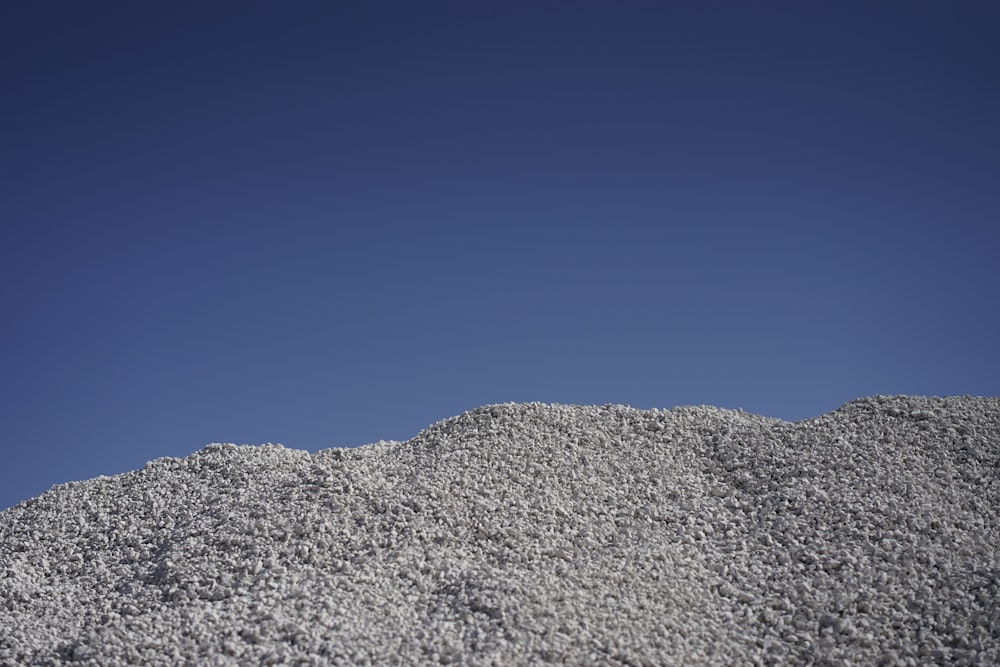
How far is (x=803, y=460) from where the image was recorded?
26.8 feet

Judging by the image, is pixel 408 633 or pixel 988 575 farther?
pixel 988 575

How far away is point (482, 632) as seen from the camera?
5.70m

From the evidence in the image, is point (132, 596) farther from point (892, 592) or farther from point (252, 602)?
point (892, 592)

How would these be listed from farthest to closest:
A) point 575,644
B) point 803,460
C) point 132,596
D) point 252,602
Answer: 1. point 803,460
2. point 132,596
3. point 252,602
4. point 575,644

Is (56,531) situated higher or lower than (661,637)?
higher

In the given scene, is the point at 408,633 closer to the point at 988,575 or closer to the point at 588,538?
the point at 588,538

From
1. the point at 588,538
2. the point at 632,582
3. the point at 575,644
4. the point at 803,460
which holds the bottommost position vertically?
the point at 575,644

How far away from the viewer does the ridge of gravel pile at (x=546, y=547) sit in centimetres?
579

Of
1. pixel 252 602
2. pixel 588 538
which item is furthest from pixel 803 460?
pixel 252 602

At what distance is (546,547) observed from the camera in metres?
6.73

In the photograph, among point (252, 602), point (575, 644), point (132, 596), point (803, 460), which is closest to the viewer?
point (575, 644)

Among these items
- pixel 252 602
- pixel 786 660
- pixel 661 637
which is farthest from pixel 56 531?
pixel 786 660

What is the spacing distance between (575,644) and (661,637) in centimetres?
56

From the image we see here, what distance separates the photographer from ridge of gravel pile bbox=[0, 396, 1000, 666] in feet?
19.0
